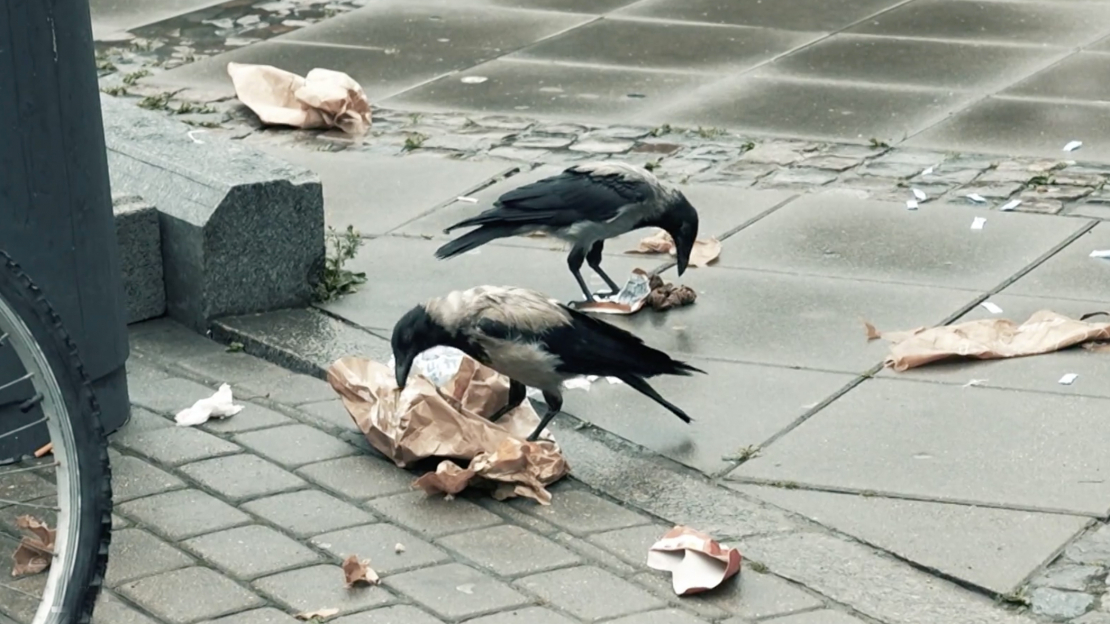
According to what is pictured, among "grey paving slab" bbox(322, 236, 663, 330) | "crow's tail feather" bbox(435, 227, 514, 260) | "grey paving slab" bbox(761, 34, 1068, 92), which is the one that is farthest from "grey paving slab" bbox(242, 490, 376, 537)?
"grey paving slab" bbox(761, 34, 1068, 92)

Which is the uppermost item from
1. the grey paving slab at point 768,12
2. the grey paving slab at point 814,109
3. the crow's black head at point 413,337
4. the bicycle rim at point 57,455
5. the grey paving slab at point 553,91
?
the bicycle rim at point 57,455


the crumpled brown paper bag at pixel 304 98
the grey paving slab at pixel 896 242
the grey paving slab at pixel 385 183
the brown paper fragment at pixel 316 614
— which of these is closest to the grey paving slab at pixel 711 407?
the grey paving slab at pixel 896 242

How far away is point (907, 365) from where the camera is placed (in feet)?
19.1

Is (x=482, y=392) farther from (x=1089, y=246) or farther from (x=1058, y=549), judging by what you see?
(x=1089, y=246)

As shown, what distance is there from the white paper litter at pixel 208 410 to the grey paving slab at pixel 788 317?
152cm

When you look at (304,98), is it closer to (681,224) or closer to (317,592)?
(681,224)

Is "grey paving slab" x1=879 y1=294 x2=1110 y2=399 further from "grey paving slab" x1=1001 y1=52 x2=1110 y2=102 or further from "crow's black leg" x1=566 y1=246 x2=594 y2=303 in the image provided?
"grey paving slab" x1=1001 y1=52 x2=1110 y2=102

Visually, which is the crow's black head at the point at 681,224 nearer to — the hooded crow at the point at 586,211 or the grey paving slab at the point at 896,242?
the hooded crow at the point at 586,211

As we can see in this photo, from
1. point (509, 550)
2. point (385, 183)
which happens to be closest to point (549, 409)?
point (509, 550)

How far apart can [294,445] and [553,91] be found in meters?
4.61

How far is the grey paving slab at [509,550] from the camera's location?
4535mm

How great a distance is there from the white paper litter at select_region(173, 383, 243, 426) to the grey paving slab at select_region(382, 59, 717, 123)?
3.81 meters

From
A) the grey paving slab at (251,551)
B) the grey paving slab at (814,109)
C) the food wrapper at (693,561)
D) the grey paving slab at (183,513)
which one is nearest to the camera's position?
the food wrapper at (693,561)

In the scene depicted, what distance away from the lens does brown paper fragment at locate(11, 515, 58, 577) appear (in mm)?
4434
